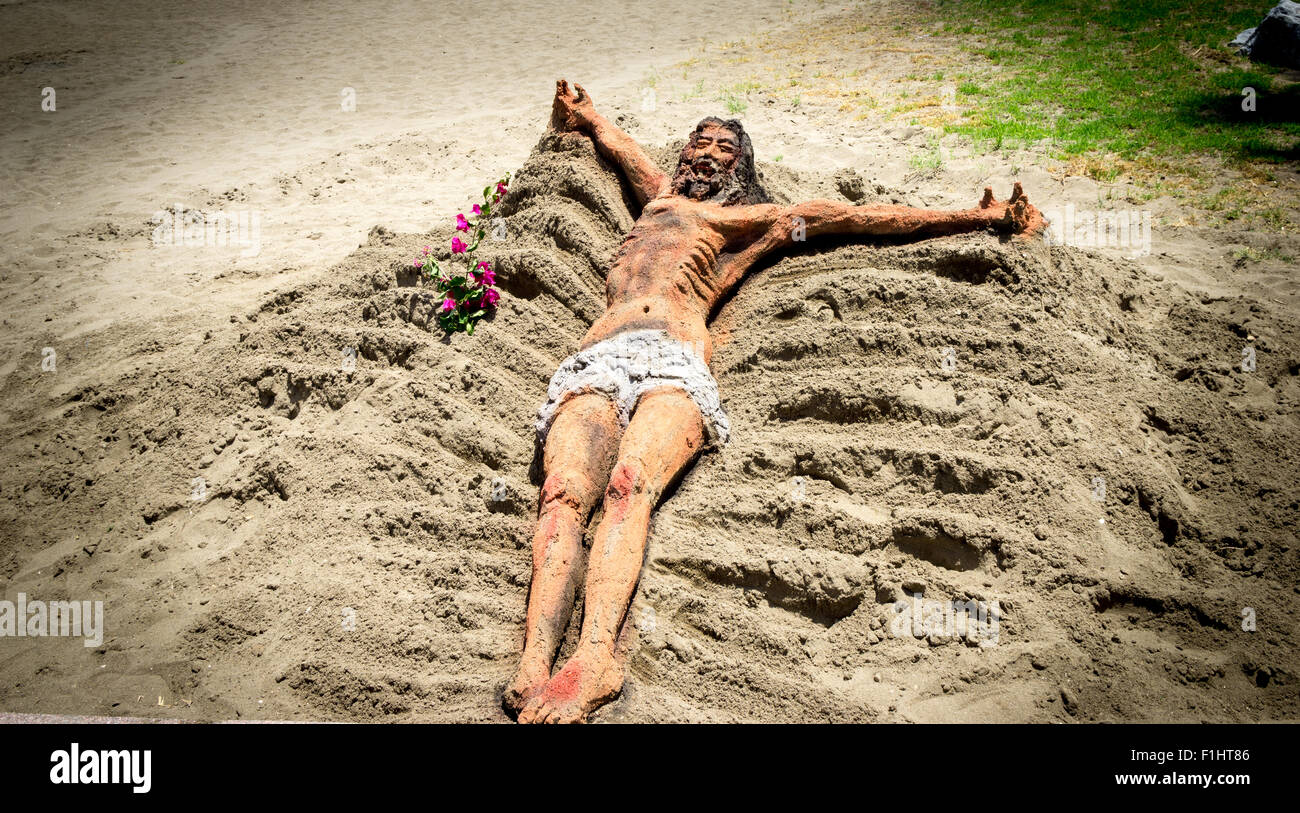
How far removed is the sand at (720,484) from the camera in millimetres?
2928

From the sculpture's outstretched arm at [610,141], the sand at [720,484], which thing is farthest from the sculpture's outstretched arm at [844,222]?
the sculpture's outstretched arm at [610,141]

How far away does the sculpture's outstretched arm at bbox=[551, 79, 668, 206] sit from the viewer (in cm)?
519

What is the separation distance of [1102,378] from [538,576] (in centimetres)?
285

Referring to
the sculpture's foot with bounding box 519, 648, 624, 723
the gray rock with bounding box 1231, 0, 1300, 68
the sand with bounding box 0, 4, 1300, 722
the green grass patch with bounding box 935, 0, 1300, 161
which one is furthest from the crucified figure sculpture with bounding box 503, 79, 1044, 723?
the gray rock with bounding box 1231, 0, 1300, 68

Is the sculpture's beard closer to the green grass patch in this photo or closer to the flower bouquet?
the flower bouquet

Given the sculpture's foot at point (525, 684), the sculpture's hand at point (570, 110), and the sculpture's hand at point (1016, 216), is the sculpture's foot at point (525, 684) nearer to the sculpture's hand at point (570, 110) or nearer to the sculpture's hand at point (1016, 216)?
the sculpture's hand at point (1016, 216)

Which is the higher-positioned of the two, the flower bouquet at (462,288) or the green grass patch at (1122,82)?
the green grass patch at (1122,82)

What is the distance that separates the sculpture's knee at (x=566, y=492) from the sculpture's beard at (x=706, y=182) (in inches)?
85.9

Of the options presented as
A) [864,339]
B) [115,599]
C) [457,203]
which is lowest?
[115,599]

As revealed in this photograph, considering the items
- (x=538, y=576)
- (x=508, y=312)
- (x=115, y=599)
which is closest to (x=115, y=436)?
(x=115, y=599)

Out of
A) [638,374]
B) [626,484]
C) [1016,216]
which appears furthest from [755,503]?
[1016,216]

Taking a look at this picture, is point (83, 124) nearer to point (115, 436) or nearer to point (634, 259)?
point (115, 436)

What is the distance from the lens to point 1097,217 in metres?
5.59
